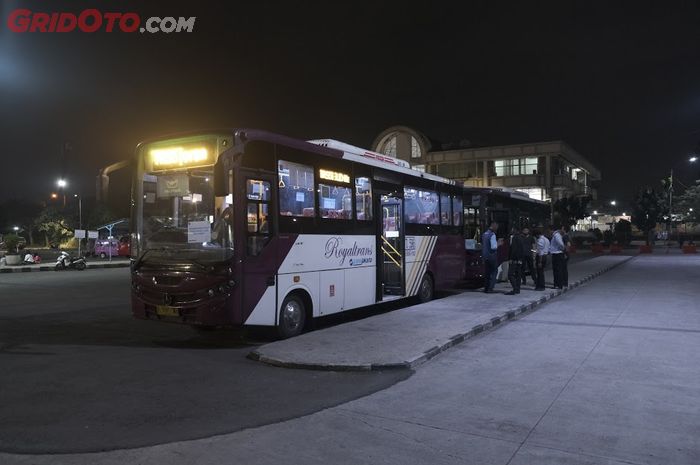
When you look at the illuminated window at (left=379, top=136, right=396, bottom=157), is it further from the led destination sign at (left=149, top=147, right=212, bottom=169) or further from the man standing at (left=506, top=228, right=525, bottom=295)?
the led destination sign at (left=149, top=147, right=212, bottom=169)

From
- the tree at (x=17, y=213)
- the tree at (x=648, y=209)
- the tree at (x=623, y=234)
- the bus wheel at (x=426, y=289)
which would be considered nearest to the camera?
the bus wheel at (x=426, y=289)

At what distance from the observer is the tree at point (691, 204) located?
44219mm

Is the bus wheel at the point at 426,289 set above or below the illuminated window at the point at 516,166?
below

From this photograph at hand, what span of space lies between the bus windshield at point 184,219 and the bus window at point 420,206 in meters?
5.61

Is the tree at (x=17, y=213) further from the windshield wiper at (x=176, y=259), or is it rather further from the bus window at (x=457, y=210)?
the windshield wiper at (x=176, y=259)

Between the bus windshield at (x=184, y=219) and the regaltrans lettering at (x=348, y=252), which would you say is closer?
the bus windshield at (x=184, y=219)

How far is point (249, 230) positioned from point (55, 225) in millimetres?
56604

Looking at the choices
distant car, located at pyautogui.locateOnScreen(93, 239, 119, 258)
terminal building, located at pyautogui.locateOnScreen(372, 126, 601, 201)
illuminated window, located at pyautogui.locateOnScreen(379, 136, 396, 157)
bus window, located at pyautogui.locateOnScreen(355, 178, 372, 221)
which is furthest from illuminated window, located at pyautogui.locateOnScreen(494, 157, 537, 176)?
bus window, located at pyautogui.locateOnScreen(355, 178, 372, 221)

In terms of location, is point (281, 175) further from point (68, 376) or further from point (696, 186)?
point (696, 186)

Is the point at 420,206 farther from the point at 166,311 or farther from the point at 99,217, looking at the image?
the point at 99,217

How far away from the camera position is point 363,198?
11.3m

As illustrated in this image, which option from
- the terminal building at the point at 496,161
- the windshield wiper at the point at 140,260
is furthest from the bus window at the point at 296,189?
the terminal building at the point at 496,161

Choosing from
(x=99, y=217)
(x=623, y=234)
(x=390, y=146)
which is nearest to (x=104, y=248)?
(x=99, y=217)

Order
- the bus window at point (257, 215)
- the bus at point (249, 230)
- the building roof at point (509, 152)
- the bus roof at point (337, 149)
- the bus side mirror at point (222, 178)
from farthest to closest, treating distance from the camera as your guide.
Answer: the building roof at point (509, 152)
the bus roof at point (337, 149)
the bus window at point (257, 215)
the bus at point (249, 230)
the bus side mirror at point (222, 178)
